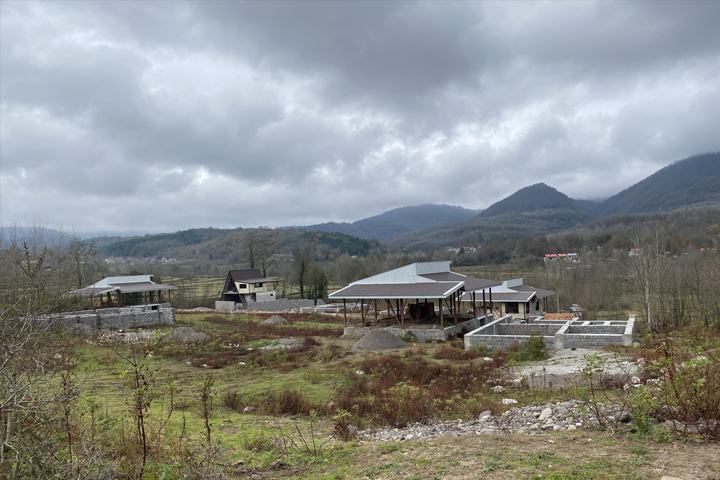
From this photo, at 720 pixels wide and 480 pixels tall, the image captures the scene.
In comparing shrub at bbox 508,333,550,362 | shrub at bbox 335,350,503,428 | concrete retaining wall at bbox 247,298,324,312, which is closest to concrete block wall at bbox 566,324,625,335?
shrub at bbox 508,333,550,362

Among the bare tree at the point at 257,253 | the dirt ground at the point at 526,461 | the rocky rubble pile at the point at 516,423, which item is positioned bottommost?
the rocky rubble pile at the point at 516,423

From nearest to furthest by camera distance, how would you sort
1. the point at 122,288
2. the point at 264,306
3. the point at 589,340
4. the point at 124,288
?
the point at 589,340 → the point at 122,288 → the point at 124,288 → the point at 264,306

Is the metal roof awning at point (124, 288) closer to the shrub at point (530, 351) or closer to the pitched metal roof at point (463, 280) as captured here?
the pitched metal roof at point (463, 280)

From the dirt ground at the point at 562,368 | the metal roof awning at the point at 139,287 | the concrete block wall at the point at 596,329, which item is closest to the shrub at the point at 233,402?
the dirt ground at the point at 562,368

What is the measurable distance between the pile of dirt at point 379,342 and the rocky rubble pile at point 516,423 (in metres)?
11.9

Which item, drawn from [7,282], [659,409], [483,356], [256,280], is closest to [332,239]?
[256,280]

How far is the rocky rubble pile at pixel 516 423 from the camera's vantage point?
7062mm

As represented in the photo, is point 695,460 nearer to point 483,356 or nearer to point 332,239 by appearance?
point 483,356

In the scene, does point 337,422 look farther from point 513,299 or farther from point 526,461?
point 513,299

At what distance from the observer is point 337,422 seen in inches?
318

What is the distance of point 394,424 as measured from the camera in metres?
8.55

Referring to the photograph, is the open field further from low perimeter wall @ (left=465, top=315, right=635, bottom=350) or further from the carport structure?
the carport structure

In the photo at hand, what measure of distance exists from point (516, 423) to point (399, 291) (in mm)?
16963

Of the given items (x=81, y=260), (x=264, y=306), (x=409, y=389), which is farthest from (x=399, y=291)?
(x=81, y=260)
